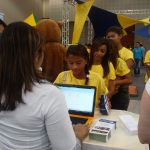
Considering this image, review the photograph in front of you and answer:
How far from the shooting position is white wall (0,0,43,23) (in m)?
9.01

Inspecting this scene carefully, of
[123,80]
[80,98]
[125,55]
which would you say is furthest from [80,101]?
[125,55]

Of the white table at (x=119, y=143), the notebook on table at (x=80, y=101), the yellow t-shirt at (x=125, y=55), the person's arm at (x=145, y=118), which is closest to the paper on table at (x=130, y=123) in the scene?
the white table at (x=119, y=143)

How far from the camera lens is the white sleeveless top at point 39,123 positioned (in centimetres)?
86

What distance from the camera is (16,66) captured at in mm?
866

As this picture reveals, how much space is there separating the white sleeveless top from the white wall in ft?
27.4

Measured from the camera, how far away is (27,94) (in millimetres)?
878

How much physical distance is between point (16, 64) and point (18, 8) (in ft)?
30.8

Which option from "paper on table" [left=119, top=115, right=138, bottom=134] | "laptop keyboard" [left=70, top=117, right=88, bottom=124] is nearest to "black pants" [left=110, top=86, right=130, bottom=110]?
"paper on table" [left=119, top=115, right=138, bottom=134]

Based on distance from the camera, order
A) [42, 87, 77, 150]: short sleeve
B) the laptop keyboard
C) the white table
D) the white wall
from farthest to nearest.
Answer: the white wall, the laptop keyboard, the white table, [42, 87, 77, 150]: short sleeve

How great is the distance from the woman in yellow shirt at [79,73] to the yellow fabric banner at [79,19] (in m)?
1.49

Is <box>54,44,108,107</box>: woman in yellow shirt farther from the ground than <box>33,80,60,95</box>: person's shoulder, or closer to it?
closer to it

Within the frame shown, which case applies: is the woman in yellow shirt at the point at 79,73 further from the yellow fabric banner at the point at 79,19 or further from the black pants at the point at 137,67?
the black pants at the point at 137,67

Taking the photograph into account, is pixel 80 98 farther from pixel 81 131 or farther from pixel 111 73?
pixel 111 73

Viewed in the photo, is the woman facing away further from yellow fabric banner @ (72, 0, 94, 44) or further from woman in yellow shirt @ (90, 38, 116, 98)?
yellow fabric banner @ (72, 0, 94, 44)
